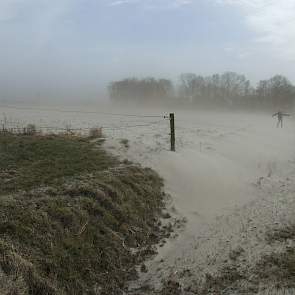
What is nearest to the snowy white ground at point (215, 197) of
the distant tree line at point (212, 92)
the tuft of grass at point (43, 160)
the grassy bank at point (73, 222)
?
the grassy bank at point (73, 222)

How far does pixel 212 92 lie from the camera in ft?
375

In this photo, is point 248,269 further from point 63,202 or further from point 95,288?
point 63,202

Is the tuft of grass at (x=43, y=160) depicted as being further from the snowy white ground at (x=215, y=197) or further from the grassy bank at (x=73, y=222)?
the snowy white ground at (x=215, y=197)

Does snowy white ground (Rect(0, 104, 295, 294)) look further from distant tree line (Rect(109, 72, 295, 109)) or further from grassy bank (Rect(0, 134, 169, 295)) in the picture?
distant tree line (Rect(109, 72, 295, 109))

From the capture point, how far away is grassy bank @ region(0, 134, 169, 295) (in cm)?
695

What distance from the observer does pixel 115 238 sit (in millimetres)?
9055

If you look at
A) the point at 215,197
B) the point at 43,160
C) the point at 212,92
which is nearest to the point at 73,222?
the point at 43,160

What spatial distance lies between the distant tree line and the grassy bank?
88365mm

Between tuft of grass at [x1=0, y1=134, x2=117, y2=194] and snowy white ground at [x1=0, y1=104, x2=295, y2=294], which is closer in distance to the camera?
snowy white ground at [x1=0, y1=104, x2=295, y2=294]

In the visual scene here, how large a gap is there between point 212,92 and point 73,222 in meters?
110

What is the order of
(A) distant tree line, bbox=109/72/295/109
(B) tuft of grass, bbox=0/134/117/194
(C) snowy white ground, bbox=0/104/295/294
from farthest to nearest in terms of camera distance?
(A) distant tree line, bbox=109/72/295/109 → (B) tuft of grass, bbox=0/134/117/194 → (C) snowy white ground, bbox=0/104/295/294

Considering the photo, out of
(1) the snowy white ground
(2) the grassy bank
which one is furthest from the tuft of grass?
(1) the snowy white ground

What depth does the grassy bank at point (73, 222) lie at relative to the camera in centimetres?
695

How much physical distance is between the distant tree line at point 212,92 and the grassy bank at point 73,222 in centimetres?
8836
